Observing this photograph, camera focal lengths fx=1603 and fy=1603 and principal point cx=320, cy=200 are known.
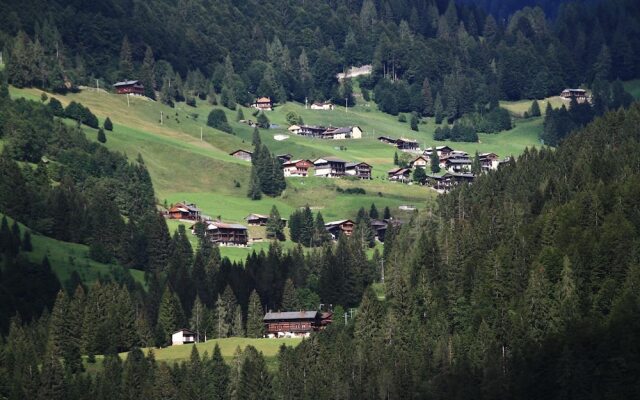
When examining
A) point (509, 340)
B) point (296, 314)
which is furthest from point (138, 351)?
point (509, 340)

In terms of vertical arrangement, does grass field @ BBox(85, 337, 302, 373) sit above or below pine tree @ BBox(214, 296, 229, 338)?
below

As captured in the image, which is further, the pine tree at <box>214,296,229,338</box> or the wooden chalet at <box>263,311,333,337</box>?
the wooden chalet at <box>263,311,333,337</box>

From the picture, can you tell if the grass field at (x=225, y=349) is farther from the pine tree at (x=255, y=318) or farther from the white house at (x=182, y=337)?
the pine tree at (x=255, y=318)

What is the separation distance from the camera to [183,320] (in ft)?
596

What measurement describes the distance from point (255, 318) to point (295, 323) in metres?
4.59

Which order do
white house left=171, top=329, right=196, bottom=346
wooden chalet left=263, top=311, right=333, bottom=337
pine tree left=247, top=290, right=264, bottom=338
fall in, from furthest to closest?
wooden chalet left=263, top=311, right=333, bottom=337 < pine tree left=247, top=290, right=264, bottom=338 < white house left=171, top=329, right=196, bottom=346

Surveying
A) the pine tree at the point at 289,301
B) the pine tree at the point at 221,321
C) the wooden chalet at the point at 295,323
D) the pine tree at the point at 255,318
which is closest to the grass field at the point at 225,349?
the pine tree at the point at 221,321

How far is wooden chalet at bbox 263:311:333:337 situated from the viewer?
18025 centimetres

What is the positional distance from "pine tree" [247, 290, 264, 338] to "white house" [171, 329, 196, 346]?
20.7 ft

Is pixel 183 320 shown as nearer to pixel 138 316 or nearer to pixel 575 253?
pixel 138 316

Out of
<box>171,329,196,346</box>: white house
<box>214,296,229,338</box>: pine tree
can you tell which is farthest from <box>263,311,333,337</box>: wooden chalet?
<box>171,329,196,346</box>: white house

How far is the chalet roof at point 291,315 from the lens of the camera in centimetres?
18238

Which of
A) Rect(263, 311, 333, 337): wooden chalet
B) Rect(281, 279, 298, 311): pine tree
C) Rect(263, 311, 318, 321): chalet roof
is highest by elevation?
Rect(281, 279, 298, 311): pine tree

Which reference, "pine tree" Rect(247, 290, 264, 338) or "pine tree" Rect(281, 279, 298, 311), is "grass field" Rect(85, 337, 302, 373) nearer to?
"pine tree" Rect(247, 290, 264, 338)
